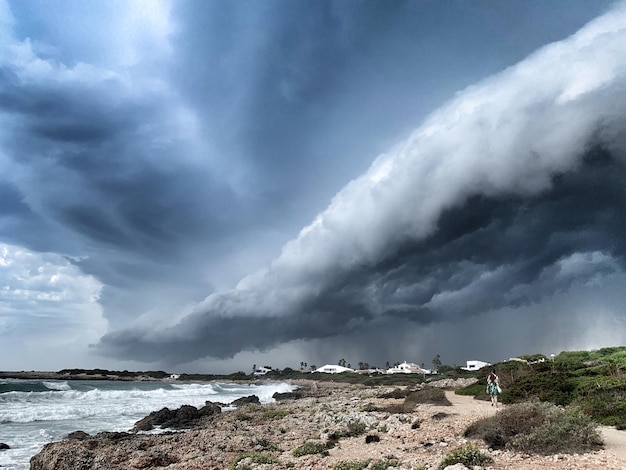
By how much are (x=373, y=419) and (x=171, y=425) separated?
16721 mm

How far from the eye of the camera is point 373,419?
25.2 metres

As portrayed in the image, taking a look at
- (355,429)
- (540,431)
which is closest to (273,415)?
(355,429)

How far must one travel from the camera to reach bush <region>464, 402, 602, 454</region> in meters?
12.6

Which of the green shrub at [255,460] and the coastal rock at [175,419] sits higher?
the green shrub at [255,460]

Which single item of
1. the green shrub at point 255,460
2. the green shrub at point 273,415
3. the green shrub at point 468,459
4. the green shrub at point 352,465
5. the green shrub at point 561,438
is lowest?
the green shrub at point 273,415

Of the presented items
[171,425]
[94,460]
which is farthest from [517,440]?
[171,425]

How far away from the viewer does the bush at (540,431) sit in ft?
41.4

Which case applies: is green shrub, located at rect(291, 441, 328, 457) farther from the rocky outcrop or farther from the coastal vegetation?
the rocky outcrop

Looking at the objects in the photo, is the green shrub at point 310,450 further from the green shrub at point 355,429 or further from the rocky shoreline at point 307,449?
the green shrub at point 355,429

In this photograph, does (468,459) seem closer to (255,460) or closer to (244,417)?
(255,460)

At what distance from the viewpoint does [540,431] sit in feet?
42.3

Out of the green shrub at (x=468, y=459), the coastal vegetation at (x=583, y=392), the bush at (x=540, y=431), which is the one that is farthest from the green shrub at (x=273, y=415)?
the green shrub at (x=468, y=459)

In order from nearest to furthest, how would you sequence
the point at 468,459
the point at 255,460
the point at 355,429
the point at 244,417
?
the point at 468,459, the point at 255,460, the point at 355,429, the point at 244,417

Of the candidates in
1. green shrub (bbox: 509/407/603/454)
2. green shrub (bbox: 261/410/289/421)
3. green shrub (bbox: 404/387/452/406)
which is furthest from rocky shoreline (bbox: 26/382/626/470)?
green shrub (bbox: 261/410/289/421)
